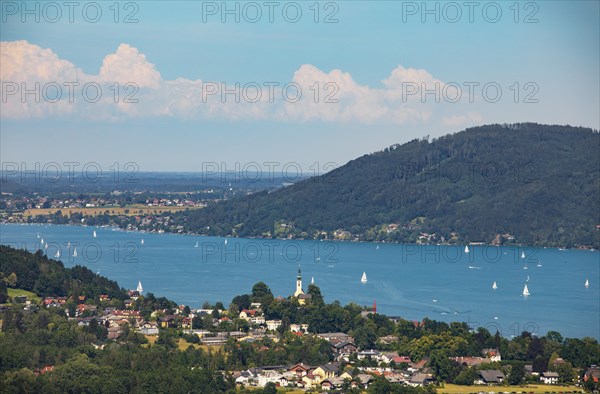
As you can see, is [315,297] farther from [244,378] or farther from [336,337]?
[244,378]

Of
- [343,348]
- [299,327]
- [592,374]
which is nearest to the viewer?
[592,374]

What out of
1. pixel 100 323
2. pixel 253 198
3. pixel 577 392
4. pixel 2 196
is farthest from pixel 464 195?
pixel 577 392

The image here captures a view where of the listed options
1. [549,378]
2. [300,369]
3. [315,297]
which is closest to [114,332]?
[300,369]

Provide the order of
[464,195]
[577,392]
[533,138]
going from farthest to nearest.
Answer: [533,138] → [464,195] → [577,392]

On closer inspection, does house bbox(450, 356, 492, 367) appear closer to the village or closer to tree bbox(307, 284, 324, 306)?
the village

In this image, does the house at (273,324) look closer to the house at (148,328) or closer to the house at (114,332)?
the house at (148,328)

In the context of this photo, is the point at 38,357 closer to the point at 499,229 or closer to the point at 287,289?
the point at 287,289

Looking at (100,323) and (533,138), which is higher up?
(533,138)
